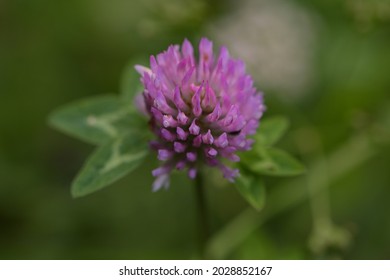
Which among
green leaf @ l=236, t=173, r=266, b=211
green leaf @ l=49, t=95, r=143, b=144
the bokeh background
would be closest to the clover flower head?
green leaf @ l=236, t=173, r=266, b=211

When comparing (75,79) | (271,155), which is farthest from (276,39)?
(271,155)

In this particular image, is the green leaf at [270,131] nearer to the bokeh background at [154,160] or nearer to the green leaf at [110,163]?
the green leaf at [110,163]

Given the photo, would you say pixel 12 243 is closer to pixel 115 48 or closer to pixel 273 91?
pixel 115 48

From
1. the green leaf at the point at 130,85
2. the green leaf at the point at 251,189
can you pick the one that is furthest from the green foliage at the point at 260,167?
the green leaf at the point at 130,85

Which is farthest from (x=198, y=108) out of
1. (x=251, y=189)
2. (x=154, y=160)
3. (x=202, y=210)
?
(x=154, y=160)

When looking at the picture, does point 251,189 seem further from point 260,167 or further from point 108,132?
point 108,132
